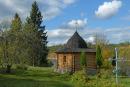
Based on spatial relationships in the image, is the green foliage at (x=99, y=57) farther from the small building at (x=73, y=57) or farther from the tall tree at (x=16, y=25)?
the tall tree at (x=16, y=25)

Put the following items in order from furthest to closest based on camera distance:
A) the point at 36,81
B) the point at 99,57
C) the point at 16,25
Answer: the point at 16,25
the point at 99,57
the point at 36,81

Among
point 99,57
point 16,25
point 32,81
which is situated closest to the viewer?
point 32,81

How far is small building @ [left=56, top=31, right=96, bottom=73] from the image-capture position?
44.3 meters

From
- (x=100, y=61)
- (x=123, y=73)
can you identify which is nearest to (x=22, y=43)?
(x=100, y=61)

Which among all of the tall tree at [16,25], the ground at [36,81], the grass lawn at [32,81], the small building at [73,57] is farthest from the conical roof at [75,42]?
the grass lawn at [32,81]

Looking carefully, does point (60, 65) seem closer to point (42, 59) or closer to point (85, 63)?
point (85, 63)

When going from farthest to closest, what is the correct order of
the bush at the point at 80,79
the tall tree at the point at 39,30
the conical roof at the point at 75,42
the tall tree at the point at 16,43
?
the tall tree at the point at 39,30
the conical roof at the point at 75,42
the tall tree at the point at 16,43
the bush at the point at 80,79

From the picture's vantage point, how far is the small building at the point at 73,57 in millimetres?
44272

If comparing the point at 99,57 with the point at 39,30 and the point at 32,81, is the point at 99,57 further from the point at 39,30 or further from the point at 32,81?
the point at 39,30

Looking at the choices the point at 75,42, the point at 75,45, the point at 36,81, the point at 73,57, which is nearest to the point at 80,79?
the point at 36,81

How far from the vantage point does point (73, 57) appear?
145 feet

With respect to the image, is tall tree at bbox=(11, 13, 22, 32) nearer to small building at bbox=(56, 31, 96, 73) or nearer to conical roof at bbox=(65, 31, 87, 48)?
small building at bbox=(56, 31, 96, 73)

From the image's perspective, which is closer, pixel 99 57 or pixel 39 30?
pixel 99 57

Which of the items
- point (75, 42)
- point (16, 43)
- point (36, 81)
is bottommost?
point (36, 81)
